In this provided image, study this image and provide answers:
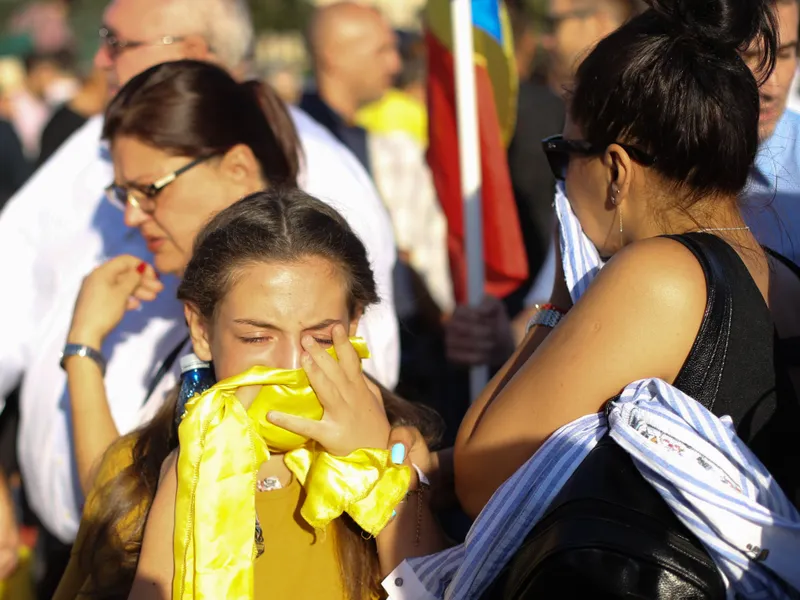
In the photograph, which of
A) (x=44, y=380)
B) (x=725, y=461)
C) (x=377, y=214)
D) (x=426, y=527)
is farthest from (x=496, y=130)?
(x=725, y=461)

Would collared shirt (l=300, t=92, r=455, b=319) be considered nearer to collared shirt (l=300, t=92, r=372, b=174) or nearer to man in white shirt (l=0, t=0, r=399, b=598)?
collared shirt (l=300, t=92, r=372, b=174)

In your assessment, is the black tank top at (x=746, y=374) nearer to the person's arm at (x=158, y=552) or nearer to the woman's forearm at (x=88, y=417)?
the person's arm at (x=158, y=552)

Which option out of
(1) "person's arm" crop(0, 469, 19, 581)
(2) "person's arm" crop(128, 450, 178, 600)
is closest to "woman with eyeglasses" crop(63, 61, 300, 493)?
(1) "person's arm" crop(0, 469, 19, 581)

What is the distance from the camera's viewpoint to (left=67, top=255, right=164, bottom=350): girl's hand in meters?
2.85

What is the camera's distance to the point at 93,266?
3279 millimetres

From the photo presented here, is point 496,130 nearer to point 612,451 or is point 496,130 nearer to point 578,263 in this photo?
point 578,263

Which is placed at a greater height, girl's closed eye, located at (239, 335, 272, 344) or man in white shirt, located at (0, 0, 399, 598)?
girl's closed eye, located at (239, 335, 272, 344)

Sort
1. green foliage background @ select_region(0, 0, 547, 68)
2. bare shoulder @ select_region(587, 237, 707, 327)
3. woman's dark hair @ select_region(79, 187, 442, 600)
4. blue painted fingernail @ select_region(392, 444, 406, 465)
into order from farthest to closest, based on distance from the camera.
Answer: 1. green foliage background @ select_region(0, 0, 547, 68)
2. woman's dark hair @ select_region(79, 187, 442, 600)
3. blue painted fingernail @ select_region(392, 444, 406, 465)
4. bare shoulder @ select_region(587, 237, 707, 327)

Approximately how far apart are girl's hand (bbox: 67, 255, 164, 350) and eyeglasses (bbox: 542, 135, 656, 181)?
4.19 feet

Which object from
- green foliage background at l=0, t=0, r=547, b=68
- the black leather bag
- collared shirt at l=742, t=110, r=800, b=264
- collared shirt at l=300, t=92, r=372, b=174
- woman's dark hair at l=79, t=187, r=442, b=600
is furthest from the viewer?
green foliage background at l=0, t=0, r=547, b=68

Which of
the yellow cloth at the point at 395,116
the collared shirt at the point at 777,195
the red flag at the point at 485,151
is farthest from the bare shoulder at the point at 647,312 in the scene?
the yellow cloth at the point at 395,116

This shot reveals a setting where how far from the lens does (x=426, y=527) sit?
2.09m

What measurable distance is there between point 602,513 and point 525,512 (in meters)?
0.19

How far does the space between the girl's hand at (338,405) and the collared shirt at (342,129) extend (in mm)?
3628
